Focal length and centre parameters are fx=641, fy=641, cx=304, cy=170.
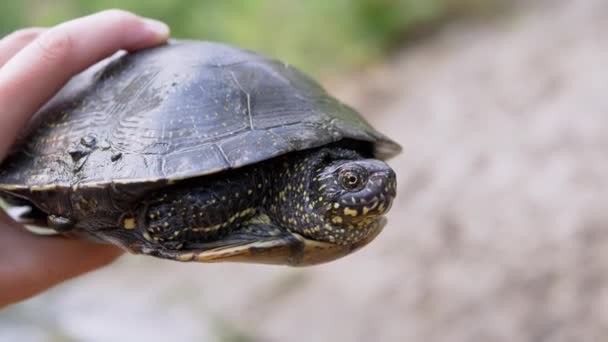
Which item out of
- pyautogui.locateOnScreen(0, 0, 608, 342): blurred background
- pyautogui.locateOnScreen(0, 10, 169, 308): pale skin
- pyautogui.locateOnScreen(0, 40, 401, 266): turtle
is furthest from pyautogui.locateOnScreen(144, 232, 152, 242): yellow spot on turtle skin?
pyautogui.locateOnScreen(0, 0, 608, 342): blurred background

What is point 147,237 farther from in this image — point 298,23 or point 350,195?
point 298,23

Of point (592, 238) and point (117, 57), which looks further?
point (592, 238)

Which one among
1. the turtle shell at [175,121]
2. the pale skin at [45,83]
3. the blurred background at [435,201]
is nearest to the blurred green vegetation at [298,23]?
the blurred background at [435,201]

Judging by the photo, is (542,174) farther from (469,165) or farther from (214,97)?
(214,97)

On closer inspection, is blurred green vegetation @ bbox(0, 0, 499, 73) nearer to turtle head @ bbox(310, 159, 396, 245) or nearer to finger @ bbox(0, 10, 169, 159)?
finger @ bbox(0, 10, 169, 159)

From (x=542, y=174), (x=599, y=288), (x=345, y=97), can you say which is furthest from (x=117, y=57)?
(x=345, y=97)

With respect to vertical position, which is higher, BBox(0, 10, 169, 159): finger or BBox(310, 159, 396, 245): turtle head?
BBox(310, 159, 396, 245): turtle head
